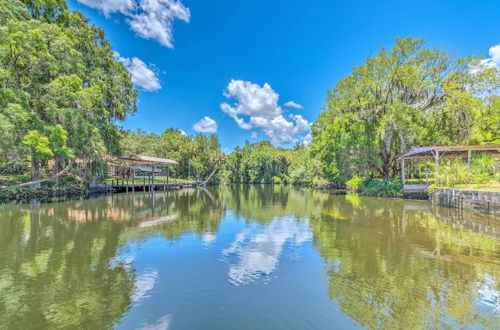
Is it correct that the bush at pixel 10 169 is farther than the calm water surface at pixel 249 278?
Yes

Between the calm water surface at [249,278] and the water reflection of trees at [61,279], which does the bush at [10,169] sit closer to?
the calm water surface at [249,278]

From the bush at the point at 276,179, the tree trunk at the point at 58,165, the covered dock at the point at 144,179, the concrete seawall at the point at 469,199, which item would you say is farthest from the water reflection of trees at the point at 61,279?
the bush at the point at 276,179

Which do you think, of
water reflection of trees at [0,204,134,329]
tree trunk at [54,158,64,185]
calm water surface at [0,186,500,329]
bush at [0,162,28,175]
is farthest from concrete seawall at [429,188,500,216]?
bush at [0,162,28,175]

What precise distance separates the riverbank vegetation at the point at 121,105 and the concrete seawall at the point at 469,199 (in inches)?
36.7

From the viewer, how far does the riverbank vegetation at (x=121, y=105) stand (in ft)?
52.7

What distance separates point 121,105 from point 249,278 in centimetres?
2827

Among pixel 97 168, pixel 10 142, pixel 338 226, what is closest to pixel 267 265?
pixel 338 226

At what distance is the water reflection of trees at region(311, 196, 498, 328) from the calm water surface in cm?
3

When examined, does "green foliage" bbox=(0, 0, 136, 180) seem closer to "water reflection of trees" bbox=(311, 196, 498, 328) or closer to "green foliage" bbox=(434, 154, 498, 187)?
"water reflection of trees" bbox=(311, 196, 498, 328)

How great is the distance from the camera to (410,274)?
5.08m

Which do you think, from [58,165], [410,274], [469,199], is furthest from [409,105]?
[58,165]

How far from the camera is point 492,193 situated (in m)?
11.7

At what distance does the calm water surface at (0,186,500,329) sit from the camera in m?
3.61

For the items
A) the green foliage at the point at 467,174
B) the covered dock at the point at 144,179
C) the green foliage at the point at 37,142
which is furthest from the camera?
the covered dock at the point at 144,179
